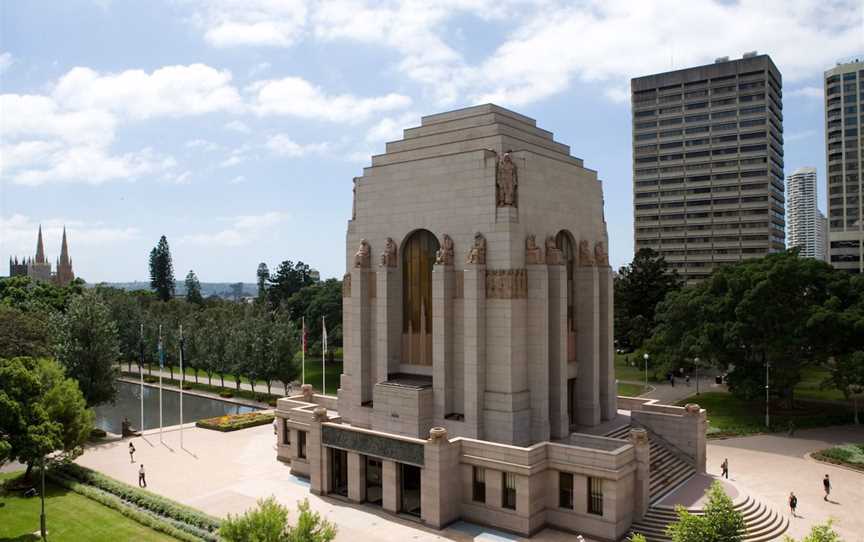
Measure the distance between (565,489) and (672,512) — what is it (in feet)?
15.0

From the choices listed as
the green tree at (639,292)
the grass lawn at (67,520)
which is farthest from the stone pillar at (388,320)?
the green tree at (639,292)

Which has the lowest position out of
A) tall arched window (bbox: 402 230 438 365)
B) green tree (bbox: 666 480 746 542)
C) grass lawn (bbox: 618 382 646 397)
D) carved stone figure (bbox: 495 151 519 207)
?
grass lawn (bbox: 618 382 646 397)

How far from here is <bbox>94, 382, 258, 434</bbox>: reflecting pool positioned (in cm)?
4928

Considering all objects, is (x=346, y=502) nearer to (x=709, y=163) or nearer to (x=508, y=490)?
(x=508, y=490)

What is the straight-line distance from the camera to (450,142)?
32.1m

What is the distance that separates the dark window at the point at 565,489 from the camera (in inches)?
1017

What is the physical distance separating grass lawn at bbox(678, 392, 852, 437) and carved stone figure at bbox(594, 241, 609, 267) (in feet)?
53.8

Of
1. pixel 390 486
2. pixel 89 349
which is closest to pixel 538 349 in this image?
pixel 390 486

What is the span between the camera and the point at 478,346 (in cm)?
2883

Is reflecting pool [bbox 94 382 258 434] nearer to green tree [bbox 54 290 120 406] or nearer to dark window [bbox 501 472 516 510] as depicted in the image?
green tree [bbox 54 290 120 406]

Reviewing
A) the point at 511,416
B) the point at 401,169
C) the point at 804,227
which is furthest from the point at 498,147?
the point at 804,227

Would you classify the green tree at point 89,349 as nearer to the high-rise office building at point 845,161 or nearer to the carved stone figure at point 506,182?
the carved stone figure at point 506,182

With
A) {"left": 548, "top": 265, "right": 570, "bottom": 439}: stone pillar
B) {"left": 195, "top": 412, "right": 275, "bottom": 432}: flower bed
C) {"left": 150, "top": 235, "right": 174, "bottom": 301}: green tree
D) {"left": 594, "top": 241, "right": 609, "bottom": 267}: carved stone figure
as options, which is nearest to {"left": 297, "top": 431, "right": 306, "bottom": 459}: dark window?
{"left": 195, "top": 412, "right": 275, "bottom": 432}: flower bed

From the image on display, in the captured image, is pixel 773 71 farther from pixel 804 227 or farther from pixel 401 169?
pixel 804 227
